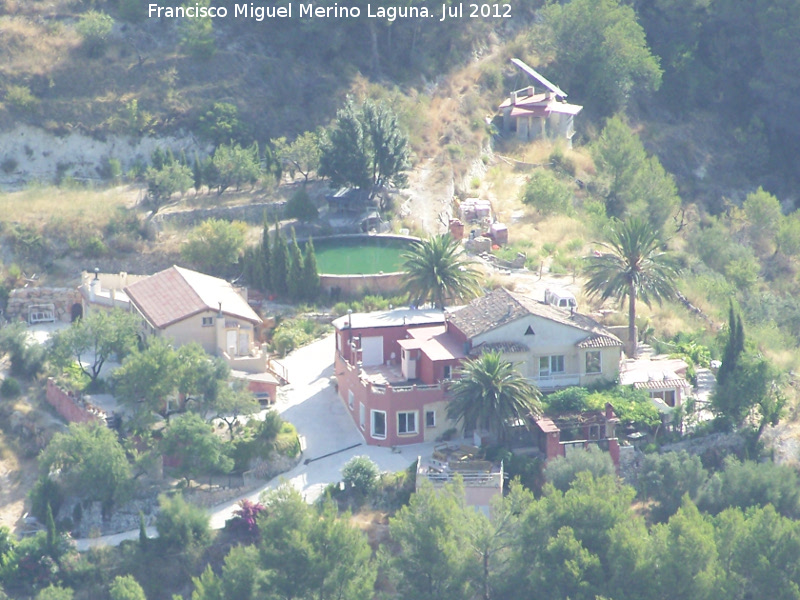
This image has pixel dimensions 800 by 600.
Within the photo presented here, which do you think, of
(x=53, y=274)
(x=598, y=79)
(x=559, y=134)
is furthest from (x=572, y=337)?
(x=598, y=79)

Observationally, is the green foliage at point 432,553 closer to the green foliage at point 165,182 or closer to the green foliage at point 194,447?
the green foliage at point 194,447

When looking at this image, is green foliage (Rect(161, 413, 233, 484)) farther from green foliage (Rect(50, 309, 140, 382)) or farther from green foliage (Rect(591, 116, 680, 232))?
green foliage (Rect(591, 116, 680, 232))

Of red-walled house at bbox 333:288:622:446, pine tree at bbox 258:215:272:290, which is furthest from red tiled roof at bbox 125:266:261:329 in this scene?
red-walled house at bbox 333:288:622:446

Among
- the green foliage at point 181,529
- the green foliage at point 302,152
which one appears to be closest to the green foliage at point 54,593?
the green foliage at point 181,529

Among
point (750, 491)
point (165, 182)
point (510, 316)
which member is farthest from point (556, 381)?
point (165, 182)

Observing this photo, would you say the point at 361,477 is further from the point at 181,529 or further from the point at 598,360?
the point at 598,360

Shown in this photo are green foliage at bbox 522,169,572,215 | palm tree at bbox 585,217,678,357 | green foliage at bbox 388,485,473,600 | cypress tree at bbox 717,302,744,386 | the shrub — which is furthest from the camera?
green foliage at bbox 522,169,572,215
